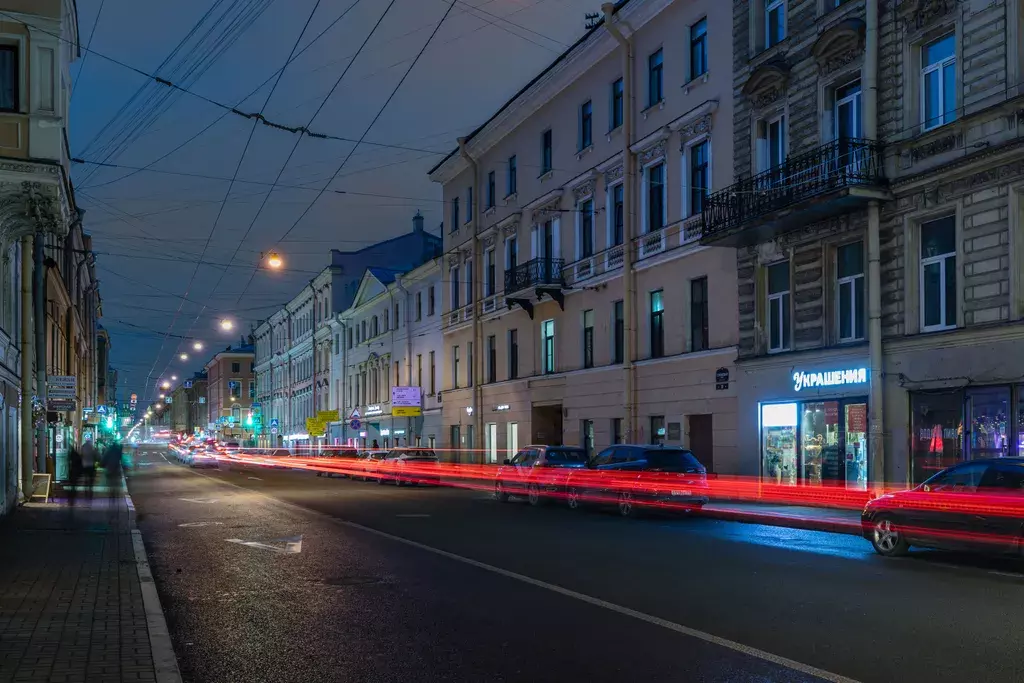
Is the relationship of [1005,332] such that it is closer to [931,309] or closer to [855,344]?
[931,309]

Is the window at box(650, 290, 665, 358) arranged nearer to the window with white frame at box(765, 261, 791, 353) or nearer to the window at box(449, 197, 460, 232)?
the window with white frame at box(765, 261, 791, 353)

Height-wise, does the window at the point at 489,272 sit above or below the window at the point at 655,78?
below

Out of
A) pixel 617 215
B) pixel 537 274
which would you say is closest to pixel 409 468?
pixel 537 274

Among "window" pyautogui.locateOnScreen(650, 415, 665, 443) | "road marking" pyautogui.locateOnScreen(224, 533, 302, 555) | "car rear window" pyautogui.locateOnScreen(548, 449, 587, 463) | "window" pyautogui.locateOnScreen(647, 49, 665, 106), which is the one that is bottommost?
"road marking" pyautogui.locateOnScreen(224, 533, 302, 555)

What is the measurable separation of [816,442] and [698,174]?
8.65 meters

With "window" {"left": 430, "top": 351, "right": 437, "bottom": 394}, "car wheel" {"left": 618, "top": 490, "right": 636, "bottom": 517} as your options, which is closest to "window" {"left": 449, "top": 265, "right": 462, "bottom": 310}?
"window" {"left": 430, "top": 351, "right": 437, "bottom": 394}

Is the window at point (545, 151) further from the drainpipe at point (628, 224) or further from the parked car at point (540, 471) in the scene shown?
the parked car at point (540, 471)

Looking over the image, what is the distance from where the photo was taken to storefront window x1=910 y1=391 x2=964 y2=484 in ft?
64.1

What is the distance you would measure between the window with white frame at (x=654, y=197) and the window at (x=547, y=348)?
26.1 ft

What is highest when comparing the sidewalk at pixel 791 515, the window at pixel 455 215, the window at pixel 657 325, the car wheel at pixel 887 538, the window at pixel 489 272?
the window at pixel 455 215

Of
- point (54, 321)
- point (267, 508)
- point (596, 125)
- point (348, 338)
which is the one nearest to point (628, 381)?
point (596, 125)

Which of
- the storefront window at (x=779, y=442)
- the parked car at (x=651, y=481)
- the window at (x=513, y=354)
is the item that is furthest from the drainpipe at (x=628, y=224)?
the window at (x=513, y=354)

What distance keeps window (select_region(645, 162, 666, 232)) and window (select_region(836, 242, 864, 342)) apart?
752 centimetres

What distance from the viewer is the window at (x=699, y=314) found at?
27.6 m
